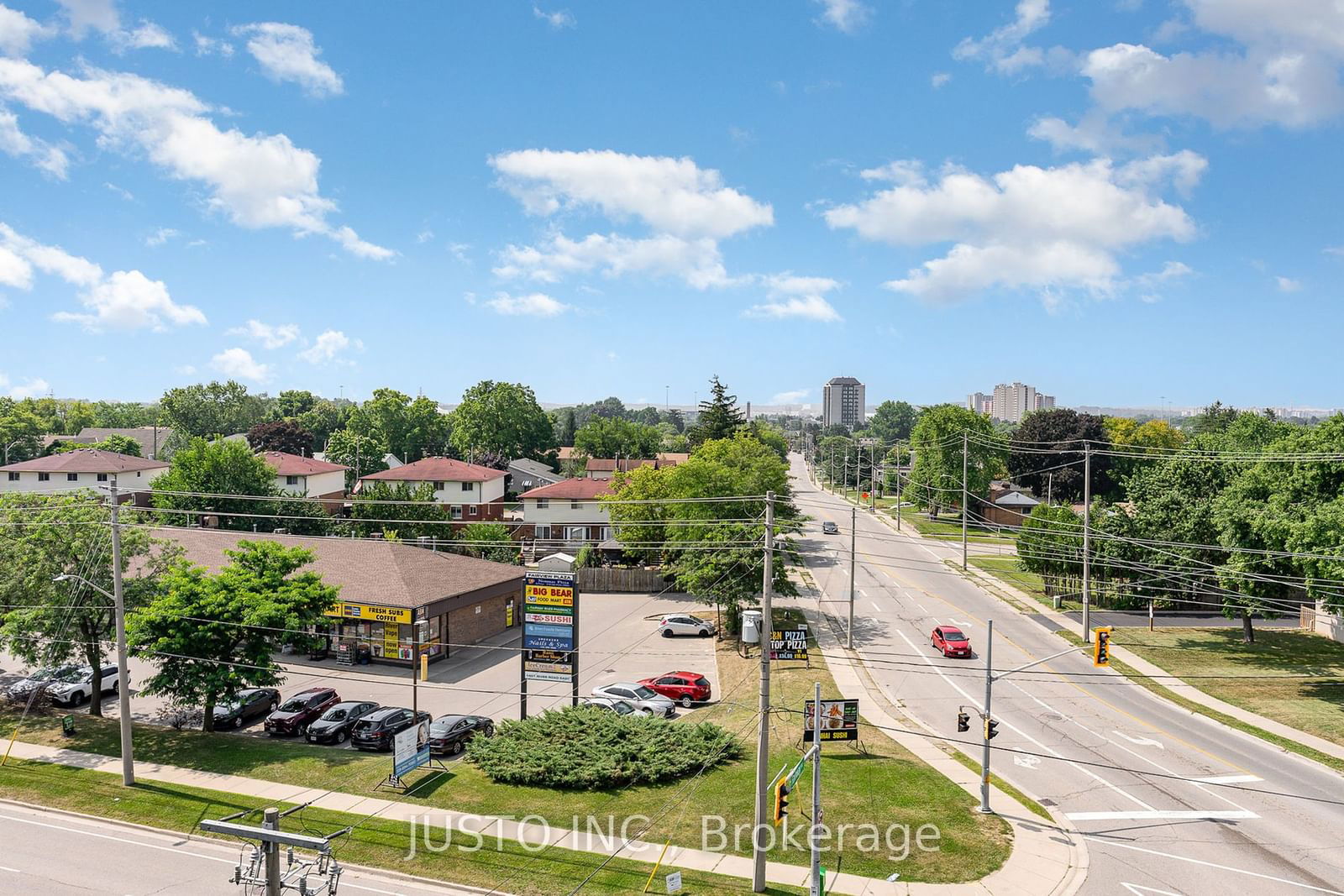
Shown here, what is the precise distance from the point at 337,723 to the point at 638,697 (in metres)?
11.5

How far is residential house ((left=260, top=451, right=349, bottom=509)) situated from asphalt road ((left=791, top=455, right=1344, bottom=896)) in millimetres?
57911

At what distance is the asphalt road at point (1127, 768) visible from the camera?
21.2m

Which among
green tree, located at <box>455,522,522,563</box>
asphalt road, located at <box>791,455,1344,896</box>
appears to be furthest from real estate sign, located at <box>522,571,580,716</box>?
green tree, located at <box>455,522,522,563</box>

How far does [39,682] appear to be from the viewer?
3475cm

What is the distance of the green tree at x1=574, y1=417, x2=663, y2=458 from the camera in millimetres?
127438

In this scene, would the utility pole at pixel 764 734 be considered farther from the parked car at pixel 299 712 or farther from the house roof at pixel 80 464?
the house roof at pixel 80 464

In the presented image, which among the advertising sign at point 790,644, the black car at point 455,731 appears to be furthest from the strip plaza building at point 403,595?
the advertising sign at point 790,644

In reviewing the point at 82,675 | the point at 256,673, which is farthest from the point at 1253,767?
the point at 82,675

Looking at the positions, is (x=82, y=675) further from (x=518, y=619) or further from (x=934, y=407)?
(x=934, y=407)

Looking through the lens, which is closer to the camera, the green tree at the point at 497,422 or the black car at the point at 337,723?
the black car at the point at 337,723

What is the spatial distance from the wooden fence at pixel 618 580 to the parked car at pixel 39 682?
99.6 feet

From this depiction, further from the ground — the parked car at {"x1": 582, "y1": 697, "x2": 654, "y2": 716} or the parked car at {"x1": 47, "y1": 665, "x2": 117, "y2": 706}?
the parked car at {"x1": 582, "y1": 697, "x2": 654, "y2": 716}

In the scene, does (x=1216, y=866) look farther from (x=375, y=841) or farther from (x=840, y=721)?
(x=375, y=841)

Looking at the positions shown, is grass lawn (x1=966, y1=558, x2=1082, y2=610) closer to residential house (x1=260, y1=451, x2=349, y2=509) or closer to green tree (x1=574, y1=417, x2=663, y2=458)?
residential house (x1=260, y1=451, x2=349, y2=509)
